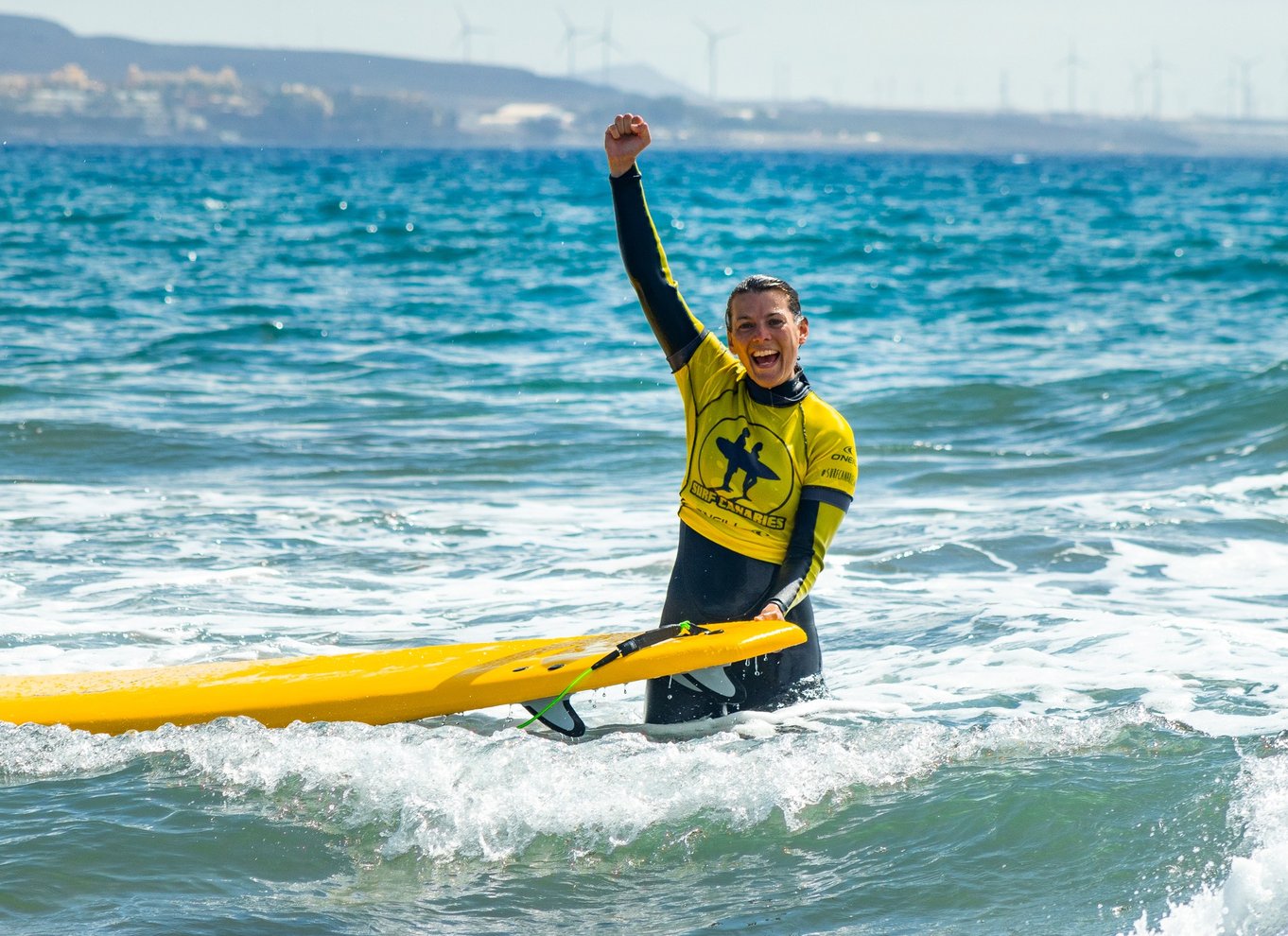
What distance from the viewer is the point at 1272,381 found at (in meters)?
12.5

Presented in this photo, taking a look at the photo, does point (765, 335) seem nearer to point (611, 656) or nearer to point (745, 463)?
point (745, 463)

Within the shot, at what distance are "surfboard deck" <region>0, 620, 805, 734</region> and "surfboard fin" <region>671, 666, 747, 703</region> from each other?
20 centimetres

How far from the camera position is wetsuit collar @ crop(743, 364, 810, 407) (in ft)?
14.2

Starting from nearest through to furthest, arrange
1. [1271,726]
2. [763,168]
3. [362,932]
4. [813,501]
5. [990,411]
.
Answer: [362,932], [813,501], [1271,726], [990,411], [763,168]

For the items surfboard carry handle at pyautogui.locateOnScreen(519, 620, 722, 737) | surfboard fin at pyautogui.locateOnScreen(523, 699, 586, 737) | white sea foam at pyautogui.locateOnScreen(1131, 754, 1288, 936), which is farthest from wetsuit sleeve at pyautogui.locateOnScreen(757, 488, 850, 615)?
white sea foam at pyautogui.locateOnScreen(1131, 754, 1288, 936)

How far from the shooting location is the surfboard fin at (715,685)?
4.44 metres

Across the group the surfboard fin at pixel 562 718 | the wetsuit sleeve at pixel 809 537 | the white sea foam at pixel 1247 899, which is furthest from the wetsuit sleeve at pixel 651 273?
the white sea foam at pixel 1247 899

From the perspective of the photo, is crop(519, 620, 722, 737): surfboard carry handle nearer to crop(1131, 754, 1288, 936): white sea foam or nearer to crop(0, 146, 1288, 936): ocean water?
crop(0, 146, 1288, 936): ocean water

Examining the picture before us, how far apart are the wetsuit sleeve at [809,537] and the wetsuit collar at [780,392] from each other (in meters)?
0.28

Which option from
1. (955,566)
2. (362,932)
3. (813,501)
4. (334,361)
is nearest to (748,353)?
(813,501)

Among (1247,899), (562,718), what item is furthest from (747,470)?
(1247,899)

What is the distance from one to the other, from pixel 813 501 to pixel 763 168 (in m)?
83.9

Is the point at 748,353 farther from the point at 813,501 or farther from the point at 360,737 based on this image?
the point at 360,737

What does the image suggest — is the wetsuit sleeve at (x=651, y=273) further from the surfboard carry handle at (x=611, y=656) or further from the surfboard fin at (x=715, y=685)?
the surfboard fin at (x=715, y=685)
